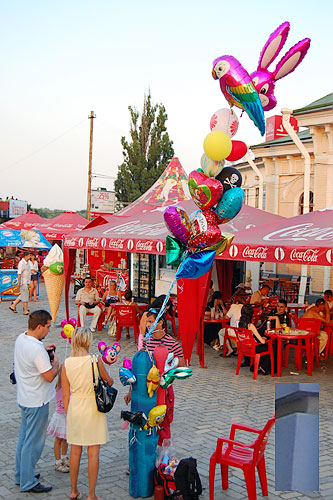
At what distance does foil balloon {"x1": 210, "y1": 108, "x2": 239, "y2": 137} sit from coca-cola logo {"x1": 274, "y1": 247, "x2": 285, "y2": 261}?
105 inches

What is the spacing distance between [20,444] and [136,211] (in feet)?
38.5

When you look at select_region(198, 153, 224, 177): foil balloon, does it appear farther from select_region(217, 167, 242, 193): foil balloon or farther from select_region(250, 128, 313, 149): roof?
select_region(250, 128, 313, 149): roof

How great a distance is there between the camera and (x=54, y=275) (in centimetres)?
1305

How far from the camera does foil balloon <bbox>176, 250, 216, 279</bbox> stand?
5.99 meters

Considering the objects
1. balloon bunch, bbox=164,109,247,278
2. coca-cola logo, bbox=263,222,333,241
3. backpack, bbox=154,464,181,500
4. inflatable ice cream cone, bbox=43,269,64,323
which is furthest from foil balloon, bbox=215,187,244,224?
inflatable ice cream cone, bbox=43,269,64,323

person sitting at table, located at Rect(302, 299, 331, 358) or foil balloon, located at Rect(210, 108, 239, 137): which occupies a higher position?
foil balloon, located at Rect(210, 108, 239, 137)

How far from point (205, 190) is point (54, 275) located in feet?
25.7

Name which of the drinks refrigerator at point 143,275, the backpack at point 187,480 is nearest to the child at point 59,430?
the backpack at point 187,480

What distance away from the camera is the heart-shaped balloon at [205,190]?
235 inches

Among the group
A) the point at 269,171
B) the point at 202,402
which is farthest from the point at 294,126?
the point at 202,402

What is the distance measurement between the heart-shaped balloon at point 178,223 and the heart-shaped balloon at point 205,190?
26 cm

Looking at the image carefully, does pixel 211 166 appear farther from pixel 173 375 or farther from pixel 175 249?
pixel 173 375

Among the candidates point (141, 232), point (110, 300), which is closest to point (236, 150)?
point (141, 232)

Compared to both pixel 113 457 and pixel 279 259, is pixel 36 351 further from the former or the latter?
pixel 279 259
